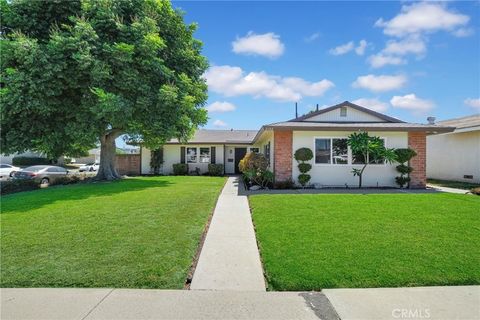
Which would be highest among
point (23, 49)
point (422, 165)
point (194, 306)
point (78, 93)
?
point (23, 49)

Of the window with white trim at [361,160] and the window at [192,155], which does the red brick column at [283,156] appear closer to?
the window with white trim at [361,160]

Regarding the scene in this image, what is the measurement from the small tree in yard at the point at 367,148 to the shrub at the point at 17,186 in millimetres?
15297

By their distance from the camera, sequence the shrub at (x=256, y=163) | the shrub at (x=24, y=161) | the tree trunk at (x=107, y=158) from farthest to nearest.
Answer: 1. the shrub at (x=24, y=161)
2. the tree trunk at (x=107, y=158)
3. the shrub at (x=256, y=163)

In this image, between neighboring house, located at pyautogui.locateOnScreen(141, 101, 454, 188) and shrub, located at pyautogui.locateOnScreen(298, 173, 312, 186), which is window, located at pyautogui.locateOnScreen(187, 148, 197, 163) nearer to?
neighboring house, located at pyautogui.locateOnScreen(141, 101, 454, 188)

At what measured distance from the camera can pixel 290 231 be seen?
632cm

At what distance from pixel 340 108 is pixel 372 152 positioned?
3442 millimetres

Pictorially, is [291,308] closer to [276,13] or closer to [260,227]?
[260,227]

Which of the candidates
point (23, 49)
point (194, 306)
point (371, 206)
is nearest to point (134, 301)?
point (194, 306)

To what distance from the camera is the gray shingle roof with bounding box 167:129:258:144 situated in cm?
2462

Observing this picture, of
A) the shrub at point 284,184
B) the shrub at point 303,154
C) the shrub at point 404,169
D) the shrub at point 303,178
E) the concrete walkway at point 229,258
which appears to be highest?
the shrub at point 303,154

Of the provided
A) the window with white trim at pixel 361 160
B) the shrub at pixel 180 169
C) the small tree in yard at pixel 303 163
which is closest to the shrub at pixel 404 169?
the window with white trim at pixel 361 160

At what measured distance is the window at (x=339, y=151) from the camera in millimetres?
14094

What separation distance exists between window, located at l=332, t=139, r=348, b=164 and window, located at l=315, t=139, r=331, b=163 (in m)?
0.22
